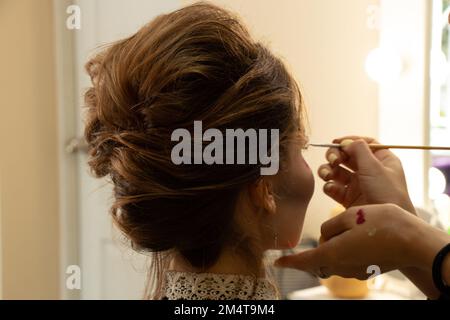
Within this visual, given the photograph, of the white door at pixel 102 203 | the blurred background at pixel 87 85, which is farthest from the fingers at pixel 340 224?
the white door at pixel 102 203

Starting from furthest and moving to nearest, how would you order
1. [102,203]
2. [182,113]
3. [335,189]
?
[102,203], [335,189], [182,113]

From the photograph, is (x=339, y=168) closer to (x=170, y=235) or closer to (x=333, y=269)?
(x=333, y=269)

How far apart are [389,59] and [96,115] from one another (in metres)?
0.61

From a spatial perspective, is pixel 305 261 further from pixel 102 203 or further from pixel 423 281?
pixel 102 203

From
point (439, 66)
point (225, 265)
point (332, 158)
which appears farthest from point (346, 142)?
point (439, 66)

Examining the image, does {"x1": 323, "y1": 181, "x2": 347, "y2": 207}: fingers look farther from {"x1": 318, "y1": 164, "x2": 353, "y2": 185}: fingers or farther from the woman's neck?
the woman's neck

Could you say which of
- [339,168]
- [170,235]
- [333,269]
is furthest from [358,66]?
[170,235]

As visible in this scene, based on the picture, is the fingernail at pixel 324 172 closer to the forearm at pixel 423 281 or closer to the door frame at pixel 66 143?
the forearm at pixel 423 281

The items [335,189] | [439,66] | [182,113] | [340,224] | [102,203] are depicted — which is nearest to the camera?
[182,113]

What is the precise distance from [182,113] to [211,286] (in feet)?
0.72

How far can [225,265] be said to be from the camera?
674mm

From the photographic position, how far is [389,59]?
1.03 meters

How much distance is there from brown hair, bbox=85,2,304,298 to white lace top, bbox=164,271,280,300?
0.02 m

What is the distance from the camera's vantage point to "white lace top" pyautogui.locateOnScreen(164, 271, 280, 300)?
2.19 feet
